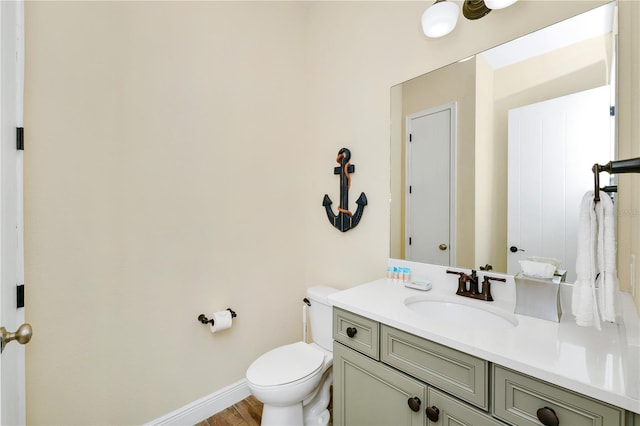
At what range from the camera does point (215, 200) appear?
1.79 m

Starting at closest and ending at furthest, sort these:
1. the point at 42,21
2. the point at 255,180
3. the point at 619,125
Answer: the point at 619,125 < the point at 42,21 < the point at 255,180

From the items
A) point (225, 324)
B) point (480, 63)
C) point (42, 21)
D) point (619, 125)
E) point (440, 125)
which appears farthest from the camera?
point (225, 324)

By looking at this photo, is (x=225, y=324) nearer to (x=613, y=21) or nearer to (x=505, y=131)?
(x=505, y=131)

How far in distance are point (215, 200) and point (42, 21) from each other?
1.08 meters

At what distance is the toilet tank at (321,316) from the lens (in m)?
1.80

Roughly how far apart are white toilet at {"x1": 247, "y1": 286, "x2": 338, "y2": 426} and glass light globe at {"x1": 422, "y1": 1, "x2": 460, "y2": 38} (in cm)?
161

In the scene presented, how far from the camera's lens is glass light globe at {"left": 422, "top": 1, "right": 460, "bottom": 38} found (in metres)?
1.36

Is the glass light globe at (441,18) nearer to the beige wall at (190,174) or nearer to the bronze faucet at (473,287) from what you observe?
the beige wall at (190,174)

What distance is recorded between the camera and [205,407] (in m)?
1.74

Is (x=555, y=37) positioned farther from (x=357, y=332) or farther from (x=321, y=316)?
(x=321, y=316)

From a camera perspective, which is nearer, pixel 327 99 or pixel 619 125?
pixel 619 125

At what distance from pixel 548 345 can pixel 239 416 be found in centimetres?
173

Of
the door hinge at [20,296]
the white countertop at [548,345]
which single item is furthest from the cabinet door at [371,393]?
the door hinge at [20,296]

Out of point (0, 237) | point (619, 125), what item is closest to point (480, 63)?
point (619, 125)
